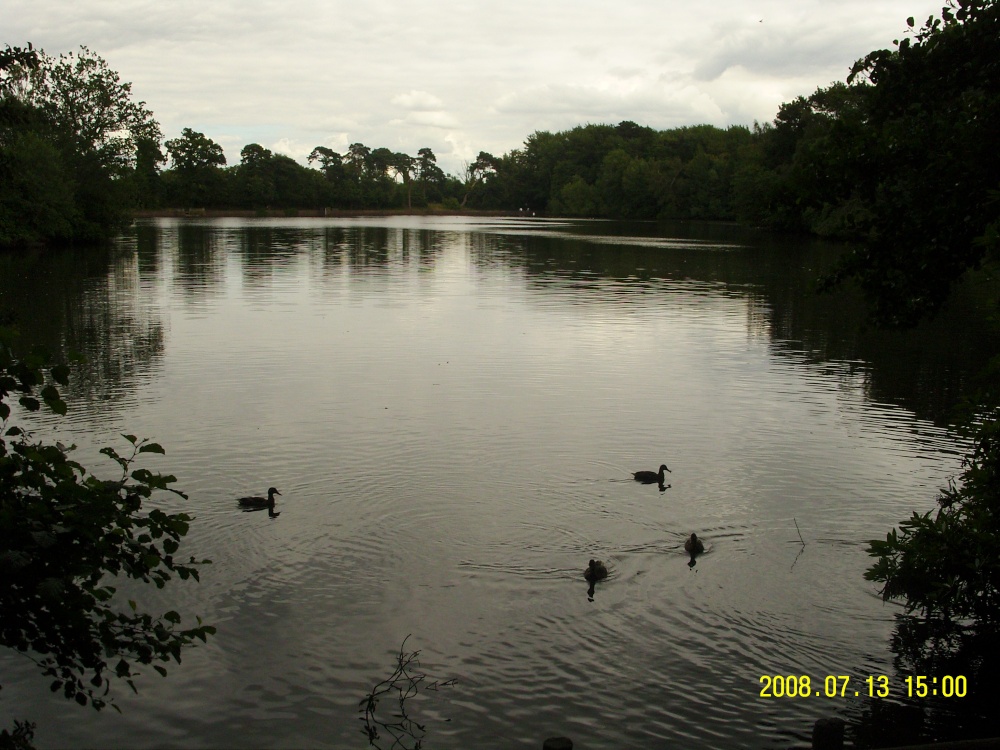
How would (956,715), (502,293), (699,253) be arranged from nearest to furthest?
(956,715) → (502,293) → (699,253)

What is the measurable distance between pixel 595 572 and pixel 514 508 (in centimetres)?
244

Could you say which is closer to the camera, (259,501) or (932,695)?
(932,695)

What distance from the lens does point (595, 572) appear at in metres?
10.3

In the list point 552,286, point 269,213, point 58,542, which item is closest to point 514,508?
point 58,542

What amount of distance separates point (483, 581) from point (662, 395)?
1002cm

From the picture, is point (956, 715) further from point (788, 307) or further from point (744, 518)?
point (788, 307)

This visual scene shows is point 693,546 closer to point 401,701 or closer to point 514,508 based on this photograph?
point 514,508

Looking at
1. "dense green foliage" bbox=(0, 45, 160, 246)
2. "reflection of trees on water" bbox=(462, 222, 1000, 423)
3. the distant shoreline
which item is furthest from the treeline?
"reflection of trees on water" bbox=(462, 222, 1000, 423)

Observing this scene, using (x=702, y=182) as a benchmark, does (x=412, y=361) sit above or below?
below

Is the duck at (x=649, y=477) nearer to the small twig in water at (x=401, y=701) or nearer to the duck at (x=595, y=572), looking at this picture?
the duck at (x=595, y=572)

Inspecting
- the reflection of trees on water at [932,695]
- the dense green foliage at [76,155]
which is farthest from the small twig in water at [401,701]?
the dense green foliage at [76,155]

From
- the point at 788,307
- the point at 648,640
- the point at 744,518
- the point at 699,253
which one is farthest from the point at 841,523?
the point at 699,253

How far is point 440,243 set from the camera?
76.2 meters
